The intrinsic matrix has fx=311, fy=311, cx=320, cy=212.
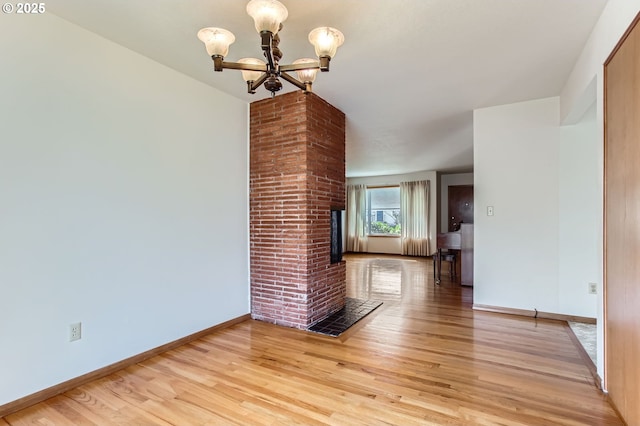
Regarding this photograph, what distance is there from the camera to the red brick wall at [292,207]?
3215mm

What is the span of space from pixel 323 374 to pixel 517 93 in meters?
3.33

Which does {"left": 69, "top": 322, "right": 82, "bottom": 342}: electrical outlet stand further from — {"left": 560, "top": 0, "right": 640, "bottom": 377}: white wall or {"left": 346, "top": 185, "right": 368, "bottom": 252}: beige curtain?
{"left": 346, "top": 185, "right": 368, "bottom": 252}: beige curtain

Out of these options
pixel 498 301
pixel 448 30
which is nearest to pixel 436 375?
pixel 498 301

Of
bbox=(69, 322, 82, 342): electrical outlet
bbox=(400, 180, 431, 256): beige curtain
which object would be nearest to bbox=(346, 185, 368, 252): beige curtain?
bbox=(400, 180, 431, 256): beige curtain

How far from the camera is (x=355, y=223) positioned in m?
9.53

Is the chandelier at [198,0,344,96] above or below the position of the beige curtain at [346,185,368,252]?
above

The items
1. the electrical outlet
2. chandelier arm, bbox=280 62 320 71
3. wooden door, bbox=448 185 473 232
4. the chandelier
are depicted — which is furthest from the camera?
wooden door, bbox=448 185 473 232

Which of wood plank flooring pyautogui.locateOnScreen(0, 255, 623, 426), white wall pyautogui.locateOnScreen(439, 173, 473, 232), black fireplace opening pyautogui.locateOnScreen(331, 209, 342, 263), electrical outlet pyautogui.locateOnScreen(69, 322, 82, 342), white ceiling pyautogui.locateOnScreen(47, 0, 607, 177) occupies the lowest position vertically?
wood plank flooring pyautogui.locateOnScreen(0, 255, 623, 426)

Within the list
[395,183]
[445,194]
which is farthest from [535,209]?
[445,194]

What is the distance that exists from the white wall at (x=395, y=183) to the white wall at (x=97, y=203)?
6.62 m

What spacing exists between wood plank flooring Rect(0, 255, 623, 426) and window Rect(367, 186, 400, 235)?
19.5ft

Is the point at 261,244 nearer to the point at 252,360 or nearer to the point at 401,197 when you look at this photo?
the point at 252,360

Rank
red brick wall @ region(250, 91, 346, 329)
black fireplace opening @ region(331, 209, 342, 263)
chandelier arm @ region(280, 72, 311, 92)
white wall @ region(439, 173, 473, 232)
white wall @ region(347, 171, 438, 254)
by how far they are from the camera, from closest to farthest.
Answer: chandelier arm @ region(280, 72, 311, 92) → red brick wall @ region(250, 91, 346, 329) → black fireplace opening @ region(331, 209, 342, 263) → white wall @ region(347, 171, 438, 254) → white wall @ region(439, 173, 473, 232)

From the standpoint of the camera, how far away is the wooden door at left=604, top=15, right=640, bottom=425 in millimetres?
1567
